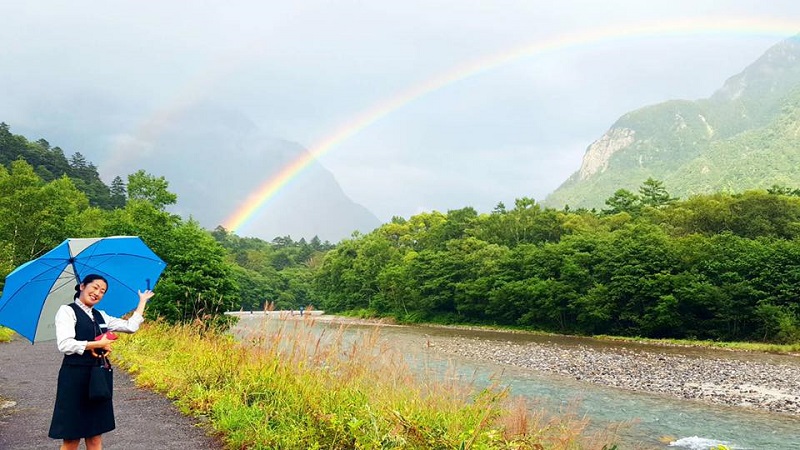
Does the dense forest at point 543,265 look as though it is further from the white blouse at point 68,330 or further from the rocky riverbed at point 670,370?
the white blouse at point 68,330

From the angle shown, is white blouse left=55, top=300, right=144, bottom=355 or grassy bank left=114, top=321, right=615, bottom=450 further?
grassy bank left=114, top=321, right=615, bottom=450

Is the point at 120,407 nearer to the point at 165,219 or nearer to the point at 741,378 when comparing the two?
the point at 741,378

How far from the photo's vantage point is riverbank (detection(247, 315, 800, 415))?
18.7 metres

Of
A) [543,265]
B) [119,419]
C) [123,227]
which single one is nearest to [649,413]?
[119,419]

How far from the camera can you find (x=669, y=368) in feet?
82.8

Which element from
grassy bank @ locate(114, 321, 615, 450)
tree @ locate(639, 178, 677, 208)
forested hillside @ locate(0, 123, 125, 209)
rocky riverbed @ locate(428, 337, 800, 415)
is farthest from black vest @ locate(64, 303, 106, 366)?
tree @ locate(639, 178, 677, 208)

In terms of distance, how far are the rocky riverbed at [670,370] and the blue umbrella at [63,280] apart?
32.7 ft

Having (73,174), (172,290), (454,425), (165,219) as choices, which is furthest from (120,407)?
(73,174)

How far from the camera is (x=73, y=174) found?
94000 millimetres

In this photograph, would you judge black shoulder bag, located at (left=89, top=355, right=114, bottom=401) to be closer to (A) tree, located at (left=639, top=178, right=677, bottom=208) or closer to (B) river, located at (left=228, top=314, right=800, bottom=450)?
(B) river, located at (left=228, top=314, right=800, bottom=450)

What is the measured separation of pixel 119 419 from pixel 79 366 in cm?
328

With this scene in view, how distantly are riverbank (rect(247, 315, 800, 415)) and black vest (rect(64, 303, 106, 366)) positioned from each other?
10773mm

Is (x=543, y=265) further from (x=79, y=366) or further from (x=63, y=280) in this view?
(x=79, y=366)

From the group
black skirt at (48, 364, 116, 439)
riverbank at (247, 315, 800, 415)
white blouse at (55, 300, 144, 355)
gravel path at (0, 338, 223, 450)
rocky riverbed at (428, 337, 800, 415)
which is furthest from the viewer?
riverbank at (247, 315, 800, 415)
